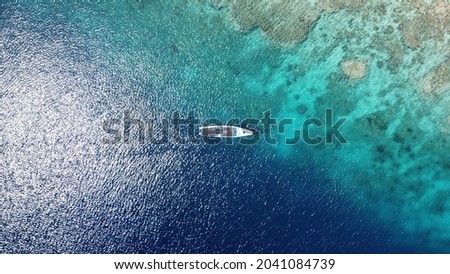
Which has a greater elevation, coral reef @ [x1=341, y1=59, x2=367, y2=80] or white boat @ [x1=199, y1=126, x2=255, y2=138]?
coral reef @ [x1=341, y1=59, x2=367, y2=80]

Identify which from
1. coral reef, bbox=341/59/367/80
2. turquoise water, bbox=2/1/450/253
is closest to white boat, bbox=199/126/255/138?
turquoise water, bbox=2/1/450/253

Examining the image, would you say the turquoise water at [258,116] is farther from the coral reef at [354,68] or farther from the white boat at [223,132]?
the white boat at [223,132]

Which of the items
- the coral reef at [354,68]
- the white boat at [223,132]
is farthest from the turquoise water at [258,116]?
the white boat at [223,132]

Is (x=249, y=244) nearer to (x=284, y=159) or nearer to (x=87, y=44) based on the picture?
(x=284, y=159)

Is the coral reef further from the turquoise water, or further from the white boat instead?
the white boat

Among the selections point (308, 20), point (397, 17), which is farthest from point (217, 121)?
point (397, 17)

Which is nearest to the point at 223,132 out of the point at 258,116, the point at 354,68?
the point at 258,116
